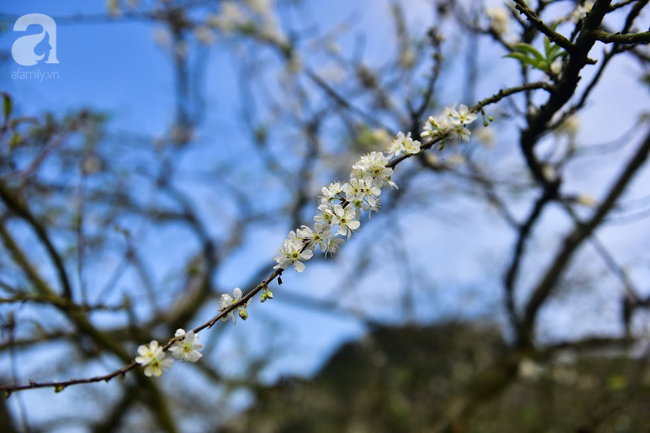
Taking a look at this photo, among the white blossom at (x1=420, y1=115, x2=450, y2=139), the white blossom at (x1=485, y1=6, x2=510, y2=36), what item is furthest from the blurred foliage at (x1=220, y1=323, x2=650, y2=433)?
the white blossom at (x1=420, y1=115, x2=450, y2=139)

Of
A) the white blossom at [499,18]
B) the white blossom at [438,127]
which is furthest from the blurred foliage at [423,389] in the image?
the white blossom at [438,127]

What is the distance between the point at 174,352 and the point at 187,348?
0.03m

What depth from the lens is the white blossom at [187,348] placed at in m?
1.09

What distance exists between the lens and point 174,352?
1087 mm

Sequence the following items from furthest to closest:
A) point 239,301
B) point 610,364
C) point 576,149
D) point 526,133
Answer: point 610,364, point 576,149, point 526,133, point 239,301

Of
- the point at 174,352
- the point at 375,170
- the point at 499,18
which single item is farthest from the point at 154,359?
the point at 499,18

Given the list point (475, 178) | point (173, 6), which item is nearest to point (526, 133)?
point (475, 178)

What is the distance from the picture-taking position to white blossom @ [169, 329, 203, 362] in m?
1.09

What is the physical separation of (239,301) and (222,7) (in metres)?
4.23

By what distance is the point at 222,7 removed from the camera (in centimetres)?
450

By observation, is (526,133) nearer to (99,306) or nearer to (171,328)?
(99,306)

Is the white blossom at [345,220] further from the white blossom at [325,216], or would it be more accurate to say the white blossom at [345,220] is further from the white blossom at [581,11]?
the white blossom at [581,11]

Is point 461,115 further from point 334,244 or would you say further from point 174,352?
point 174,352

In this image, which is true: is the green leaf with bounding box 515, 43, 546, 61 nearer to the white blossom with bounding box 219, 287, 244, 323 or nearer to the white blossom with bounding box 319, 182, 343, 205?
the white blossom with bounding box 319, 182, 343, 205
